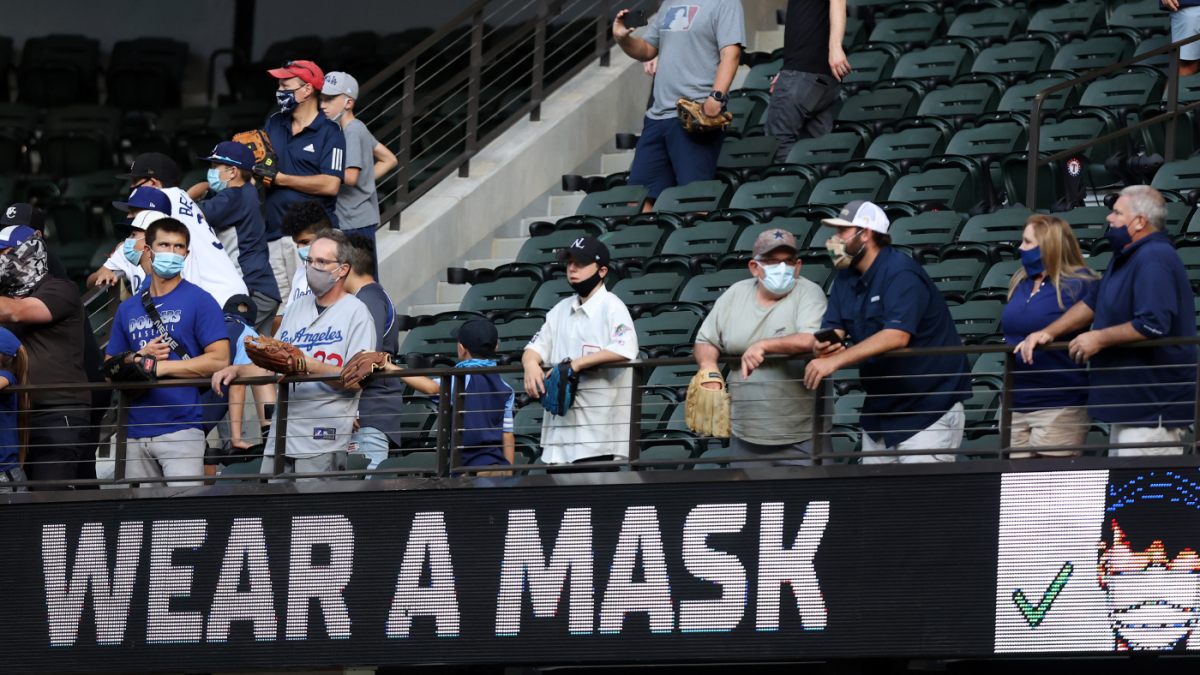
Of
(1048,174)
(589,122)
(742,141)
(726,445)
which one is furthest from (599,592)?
(589,122)

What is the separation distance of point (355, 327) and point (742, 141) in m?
4.82

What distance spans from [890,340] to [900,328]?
7 centimetres

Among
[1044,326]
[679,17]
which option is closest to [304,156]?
[679,17]

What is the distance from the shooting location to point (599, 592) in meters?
7.71

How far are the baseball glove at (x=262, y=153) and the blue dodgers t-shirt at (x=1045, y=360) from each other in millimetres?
4395

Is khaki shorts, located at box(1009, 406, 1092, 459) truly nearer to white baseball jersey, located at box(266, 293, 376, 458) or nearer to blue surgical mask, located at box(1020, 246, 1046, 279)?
blue surgical mask, located at box(1020, 246, 1046, 279)

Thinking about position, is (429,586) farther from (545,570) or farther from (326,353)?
(326,353)

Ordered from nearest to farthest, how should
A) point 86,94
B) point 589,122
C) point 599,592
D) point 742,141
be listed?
point 599,592, point 742,141, point 589,122, point 86,94

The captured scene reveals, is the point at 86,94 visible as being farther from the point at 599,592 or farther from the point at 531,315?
the point at 599,592

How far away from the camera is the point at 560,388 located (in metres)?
7.58

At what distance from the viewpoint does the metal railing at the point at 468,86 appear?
39.8 feet

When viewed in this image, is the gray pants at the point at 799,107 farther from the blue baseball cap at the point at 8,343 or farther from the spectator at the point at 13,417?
the blue baseball cap at the point at 8,343

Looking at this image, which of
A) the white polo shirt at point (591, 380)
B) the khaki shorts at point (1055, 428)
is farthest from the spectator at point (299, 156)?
the khaki shorts at point (1055, 428)

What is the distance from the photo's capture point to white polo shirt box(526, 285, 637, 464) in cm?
773
